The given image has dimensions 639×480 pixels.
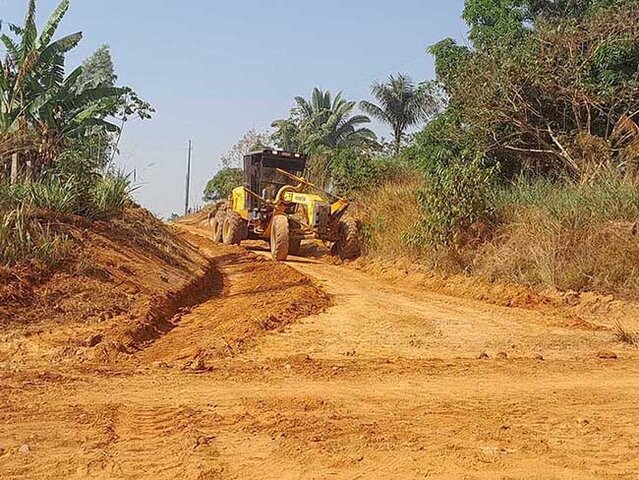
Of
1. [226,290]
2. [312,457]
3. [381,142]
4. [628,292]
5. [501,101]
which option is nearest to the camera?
[312,457]

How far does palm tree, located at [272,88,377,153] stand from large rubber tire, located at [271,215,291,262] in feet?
68.5

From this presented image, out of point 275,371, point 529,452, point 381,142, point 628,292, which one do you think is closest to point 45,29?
point 275,371

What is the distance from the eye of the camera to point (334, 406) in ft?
17.9

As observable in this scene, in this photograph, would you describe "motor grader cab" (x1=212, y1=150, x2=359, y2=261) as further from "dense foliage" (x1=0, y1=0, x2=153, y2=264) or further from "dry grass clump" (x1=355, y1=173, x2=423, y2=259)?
"dense foliage" (x1=0, y1=0, x2=153, y2=264)

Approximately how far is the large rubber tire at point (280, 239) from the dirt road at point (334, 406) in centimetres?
709

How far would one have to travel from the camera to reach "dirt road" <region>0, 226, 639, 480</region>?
4.29m

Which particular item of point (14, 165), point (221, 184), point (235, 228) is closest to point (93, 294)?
point (14, 165)

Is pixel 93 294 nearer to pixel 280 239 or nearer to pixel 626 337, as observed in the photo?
pixel 626 337

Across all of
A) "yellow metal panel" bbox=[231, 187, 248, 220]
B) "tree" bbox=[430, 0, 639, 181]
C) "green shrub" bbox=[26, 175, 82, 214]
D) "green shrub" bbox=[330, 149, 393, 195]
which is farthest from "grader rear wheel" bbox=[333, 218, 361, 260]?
"green shrub" bbox=[26, 175, 82, 214]

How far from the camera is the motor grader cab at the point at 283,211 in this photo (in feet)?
55.2

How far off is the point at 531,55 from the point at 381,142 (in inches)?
947

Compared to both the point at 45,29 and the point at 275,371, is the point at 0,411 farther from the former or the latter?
the point at 45,29

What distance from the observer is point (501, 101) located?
16.7 metres

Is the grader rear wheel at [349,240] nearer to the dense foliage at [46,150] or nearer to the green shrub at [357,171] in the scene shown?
the green shrub at [357,171]
